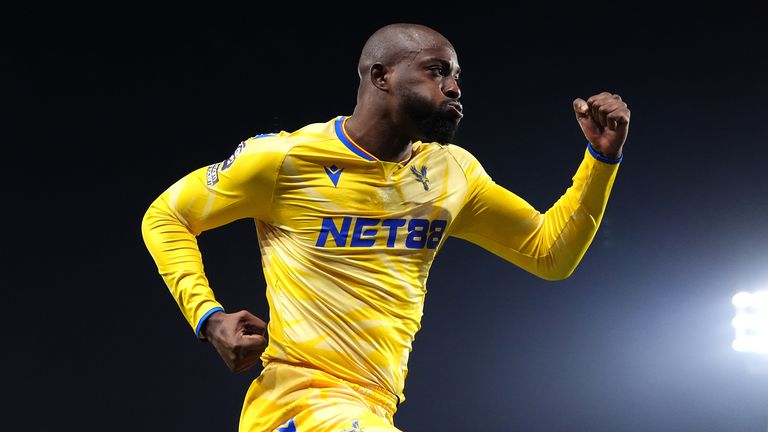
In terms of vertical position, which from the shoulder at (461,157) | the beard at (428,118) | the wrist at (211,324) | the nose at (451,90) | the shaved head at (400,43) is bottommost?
the wrist at (211,324)

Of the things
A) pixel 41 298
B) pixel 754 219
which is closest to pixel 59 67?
pixel 41 298

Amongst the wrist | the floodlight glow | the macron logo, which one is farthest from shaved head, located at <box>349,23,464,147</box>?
the floodlight glow

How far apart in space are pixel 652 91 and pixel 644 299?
76cm

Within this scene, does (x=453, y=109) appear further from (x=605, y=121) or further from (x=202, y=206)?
(x=202, y=206)

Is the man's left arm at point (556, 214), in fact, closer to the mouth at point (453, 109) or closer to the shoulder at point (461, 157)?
the shoulder at point (461, 157)

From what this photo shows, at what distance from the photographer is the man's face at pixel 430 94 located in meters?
1.83

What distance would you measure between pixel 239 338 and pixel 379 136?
51 centimetres

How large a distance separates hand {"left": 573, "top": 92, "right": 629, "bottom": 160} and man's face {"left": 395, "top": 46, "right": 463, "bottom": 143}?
9.8 inches

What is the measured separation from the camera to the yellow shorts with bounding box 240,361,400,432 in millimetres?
1650

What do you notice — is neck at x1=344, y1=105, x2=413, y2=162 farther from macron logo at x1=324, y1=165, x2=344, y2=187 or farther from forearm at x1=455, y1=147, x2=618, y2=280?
forearm at x1=455, y1=147, x2=618, y2=280

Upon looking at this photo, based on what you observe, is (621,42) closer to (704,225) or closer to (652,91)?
(652,91)

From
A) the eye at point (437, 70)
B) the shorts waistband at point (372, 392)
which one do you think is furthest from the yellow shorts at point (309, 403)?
the eye at point (437, 70)

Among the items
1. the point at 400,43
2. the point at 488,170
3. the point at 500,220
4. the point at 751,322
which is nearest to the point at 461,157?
the point at 500,220

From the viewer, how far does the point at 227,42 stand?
3.37m
